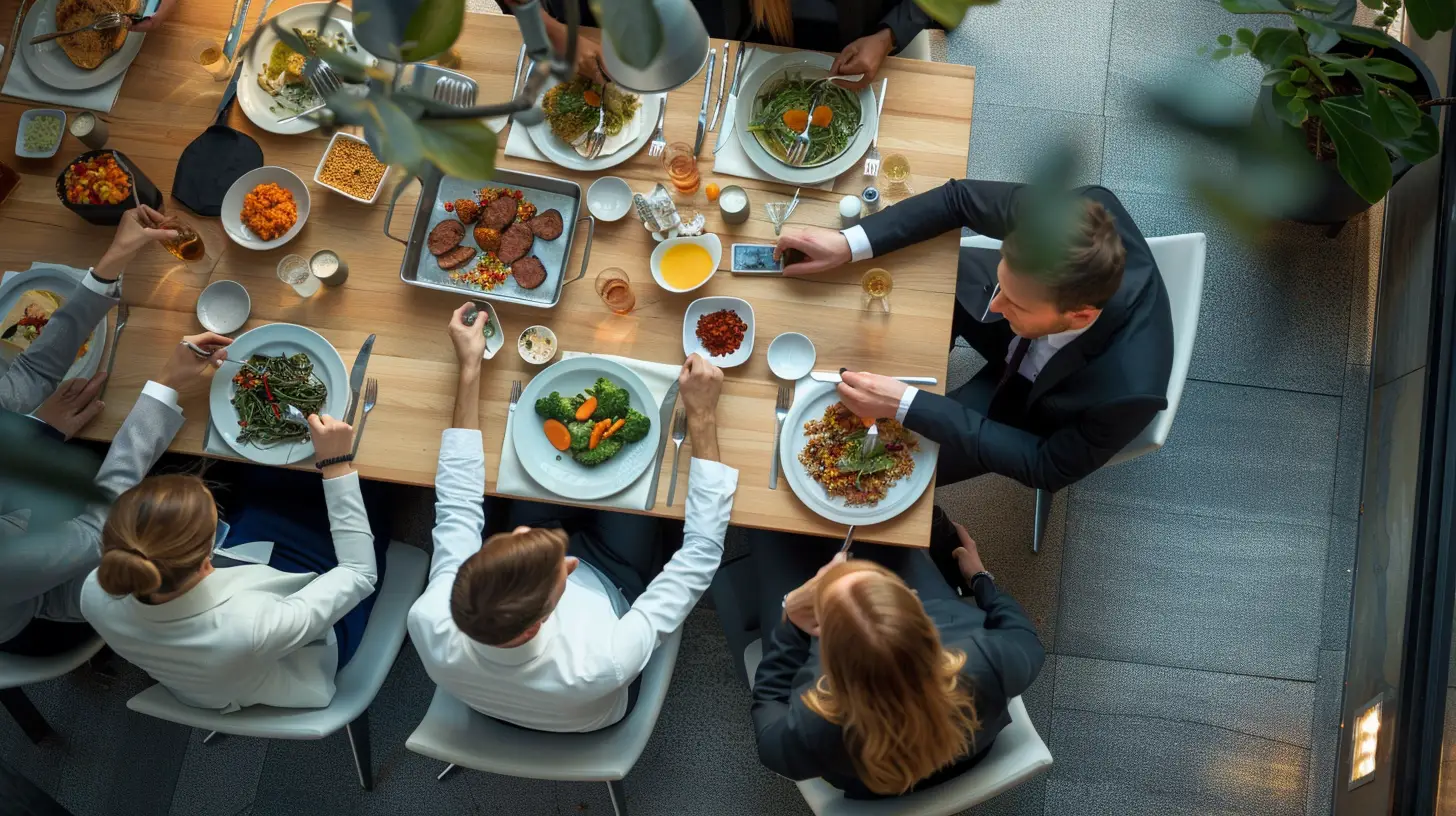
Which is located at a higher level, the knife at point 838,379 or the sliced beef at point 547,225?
the sliced beef at point 547,225

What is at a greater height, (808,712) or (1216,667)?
(808,712)

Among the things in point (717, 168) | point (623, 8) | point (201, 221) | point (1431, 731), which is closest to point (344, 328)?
point (201, 221)

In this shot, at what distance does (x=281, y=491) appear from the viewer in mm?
2414

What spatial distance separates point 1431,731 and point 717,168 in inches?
91.1

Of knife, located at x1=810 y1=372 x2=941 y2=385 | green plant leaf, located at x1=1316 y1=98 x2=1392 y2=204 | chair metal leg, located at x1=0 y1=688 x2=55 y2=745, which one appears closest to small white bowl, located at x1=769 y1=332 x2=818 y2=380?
knife, located at x1=810 y1=372 x2=941 y2=385

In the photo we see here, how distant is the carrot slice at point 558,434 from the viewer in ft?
6.72

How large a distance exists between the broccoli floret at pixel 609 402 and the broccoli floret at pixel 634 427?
0.08 ft

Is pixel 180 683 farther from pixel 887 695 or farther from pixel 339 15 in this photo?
pixel 339 15

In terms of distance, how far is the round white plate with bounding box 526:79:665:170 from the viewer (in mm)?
2172

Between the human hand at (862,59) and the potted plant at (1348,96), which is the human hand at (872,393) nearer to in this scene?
the human hand at (862,59)

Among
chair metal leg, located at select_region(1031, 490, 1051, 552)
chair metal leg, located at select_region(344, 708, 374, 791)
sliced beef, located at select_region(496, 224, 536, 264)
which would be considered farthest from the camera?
chair metal leg, located at select_region(1031, 490, 1051, 552)

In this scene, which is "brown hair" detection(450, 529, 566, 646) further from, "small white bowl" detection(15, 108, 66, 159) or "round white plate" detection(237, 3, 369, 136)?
"small white bowl" detection(15, 108, 66, 159)

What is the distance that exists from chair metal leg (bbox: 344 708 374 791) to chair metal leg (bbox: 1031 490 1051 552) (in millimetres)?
2057

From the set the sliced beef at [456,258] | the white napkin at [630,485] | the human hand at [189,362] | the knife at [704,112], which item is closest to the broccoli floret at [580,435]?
the white napkin at [630,485]
